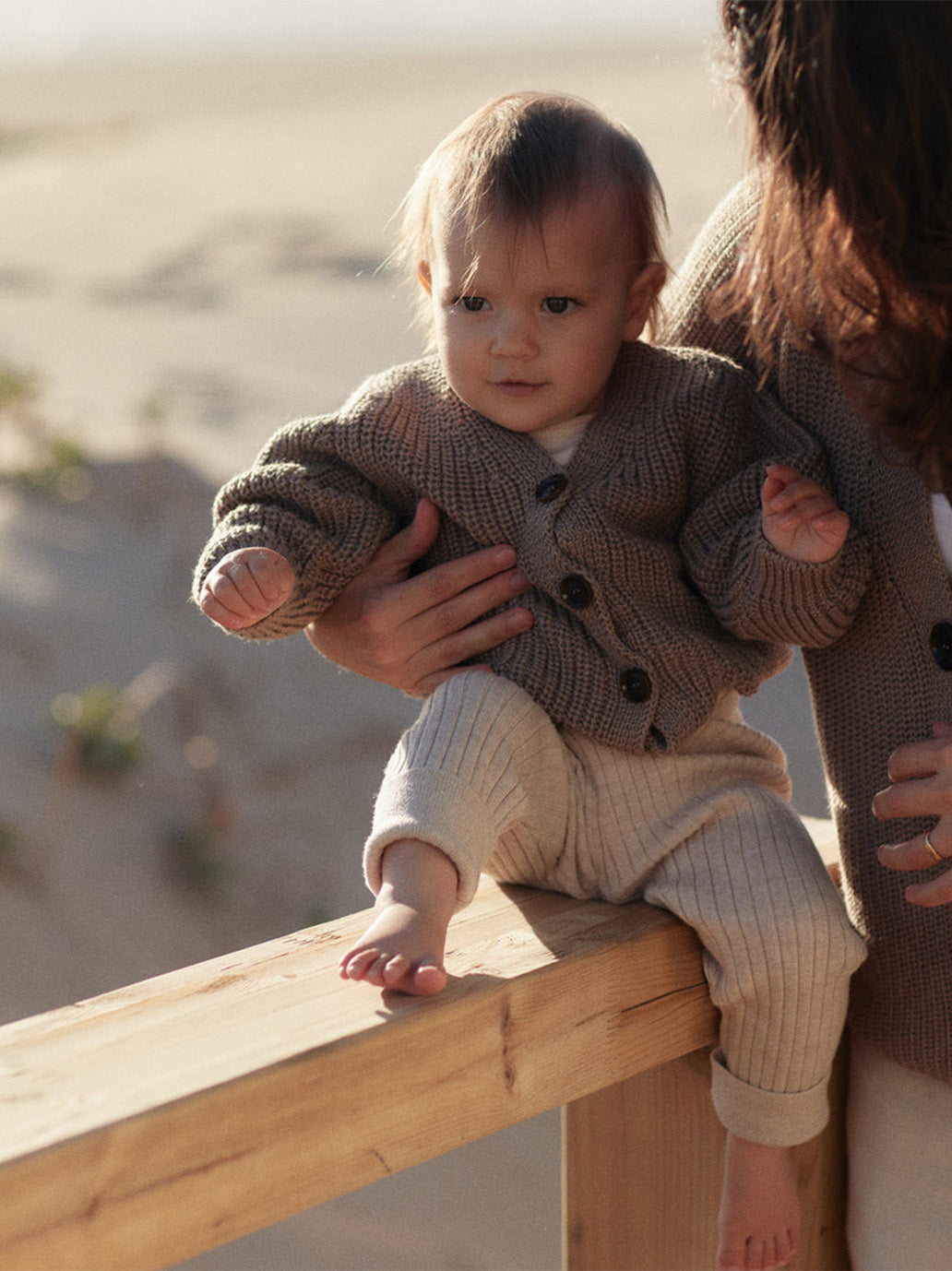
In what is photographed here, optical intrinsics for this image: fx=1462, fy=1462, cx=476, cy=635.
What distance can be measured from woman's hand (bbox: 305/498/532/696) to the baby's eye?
0.22 metres

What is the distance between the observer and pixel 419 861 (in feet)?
3.80

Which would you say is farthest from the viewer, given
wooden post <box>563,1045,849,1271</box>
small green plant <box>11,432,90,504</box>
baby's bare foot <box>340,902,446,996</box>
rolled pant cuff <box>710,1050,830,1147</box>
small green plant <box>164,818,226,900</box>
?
small green plant <box>11,432,90,504</box>

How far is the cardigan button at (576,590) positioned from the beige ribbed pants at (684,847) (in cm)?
9

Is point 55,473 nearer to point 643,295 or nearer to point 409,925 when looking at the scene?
point 643,295

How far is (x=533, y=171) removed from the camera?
1292mm

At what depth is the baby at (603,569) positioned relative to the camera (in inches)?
49.2

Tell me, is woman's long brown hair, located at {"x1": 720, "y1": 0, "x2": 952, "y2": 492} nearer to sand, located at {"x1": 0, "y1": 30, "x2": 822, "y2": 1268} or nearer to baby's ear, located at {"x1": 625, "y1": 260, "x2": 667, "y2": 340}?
sand, located at {"x1": 0, "y1": 30, "x2": 822, "y2": 1268}

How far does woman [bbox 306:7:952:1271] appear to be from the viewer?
0.97 meters

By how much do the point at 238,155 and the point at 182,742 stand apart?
29.5ft

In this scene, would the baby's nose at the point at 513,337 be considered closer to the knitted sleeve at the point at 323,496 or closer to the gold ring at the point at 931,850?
the knitted sleeve at the point at 323,496

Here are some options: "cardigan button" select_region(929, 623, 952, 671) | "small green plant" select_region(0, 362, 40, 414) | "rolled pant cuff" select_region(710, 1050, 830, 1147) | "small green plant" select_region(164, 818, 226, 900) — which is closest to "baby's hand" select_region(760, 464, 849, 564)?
"cardigan button" select_region(929, 623, 952, 671)

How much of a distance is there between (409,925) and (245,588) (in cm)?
35

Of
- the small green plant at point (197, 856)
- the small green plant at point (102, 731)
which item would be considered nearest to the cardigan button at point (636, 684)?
the small green plant at point (197, 856)

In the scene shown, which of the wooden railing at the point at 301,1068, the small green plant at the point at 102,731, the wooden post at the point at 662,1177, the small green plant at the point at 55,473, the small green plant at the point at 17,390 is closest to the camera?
the wooden railing at the point at 301,1068
